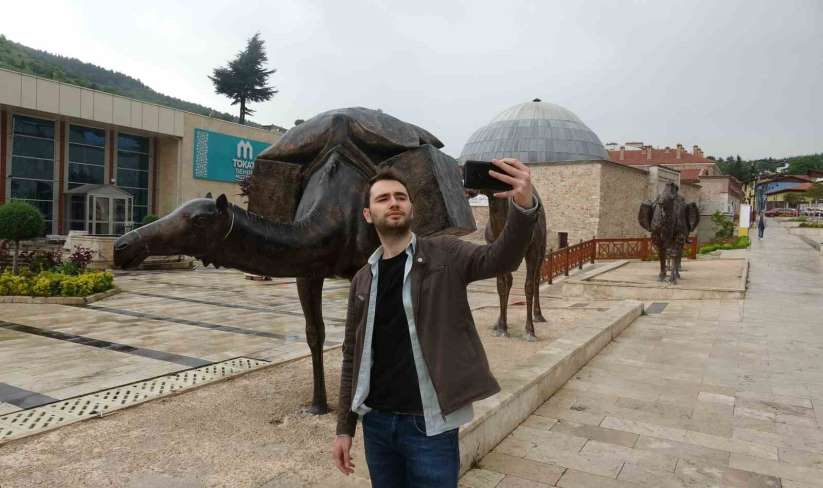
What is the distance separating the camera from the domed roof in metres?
36.9

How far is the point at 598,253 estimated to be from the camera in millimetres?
22125

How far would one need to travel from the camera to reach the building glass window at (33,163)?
24422 mm

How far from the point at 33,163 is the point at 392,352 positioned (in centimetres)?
2930

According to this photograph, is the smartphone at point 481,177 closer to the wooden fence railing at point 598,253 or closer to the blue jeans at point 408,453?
the blue jeans at point 408,453

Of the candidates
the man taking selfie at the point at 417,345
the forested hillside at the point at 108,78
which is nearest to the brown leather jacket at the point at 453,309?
the man taking selfie at the point at 417,345

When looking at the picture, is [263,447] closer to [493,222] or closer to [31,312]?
[493,222]

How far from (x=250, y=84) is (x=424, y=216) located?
4526cm

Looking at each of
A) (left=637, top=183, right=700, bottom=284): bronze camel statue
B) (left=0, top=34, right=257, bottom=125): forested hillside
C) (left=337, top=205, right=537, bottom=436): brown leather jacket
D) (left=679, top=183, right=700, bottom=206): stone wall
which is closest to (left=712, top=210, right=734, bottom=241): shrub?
(left=679, top=183, right=700, bottom=206): stone wall

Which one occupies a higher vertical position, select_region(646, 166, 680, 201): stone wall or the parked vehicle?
the parked vehicle

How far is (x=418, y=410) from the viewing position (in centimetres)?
193

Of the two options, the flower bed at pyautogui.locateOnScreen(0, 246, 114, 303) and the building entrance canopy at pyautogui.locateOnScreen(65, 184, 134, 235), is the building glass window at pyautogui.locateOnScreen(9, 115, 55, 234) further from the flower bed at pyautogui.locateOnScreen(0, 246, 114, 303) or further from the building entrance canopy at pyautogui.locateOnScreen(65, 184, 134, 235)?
the flower bed at pyautogui.locateOnScreen(0, 246, 114, 303)

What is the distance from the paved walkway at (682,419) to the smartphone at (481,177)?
2.23 m

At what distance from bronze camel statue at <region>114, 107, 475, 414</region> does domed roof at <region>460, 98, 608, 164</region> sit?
32.4m

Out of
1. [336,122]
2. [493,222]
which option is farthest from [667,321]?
[336,122]
